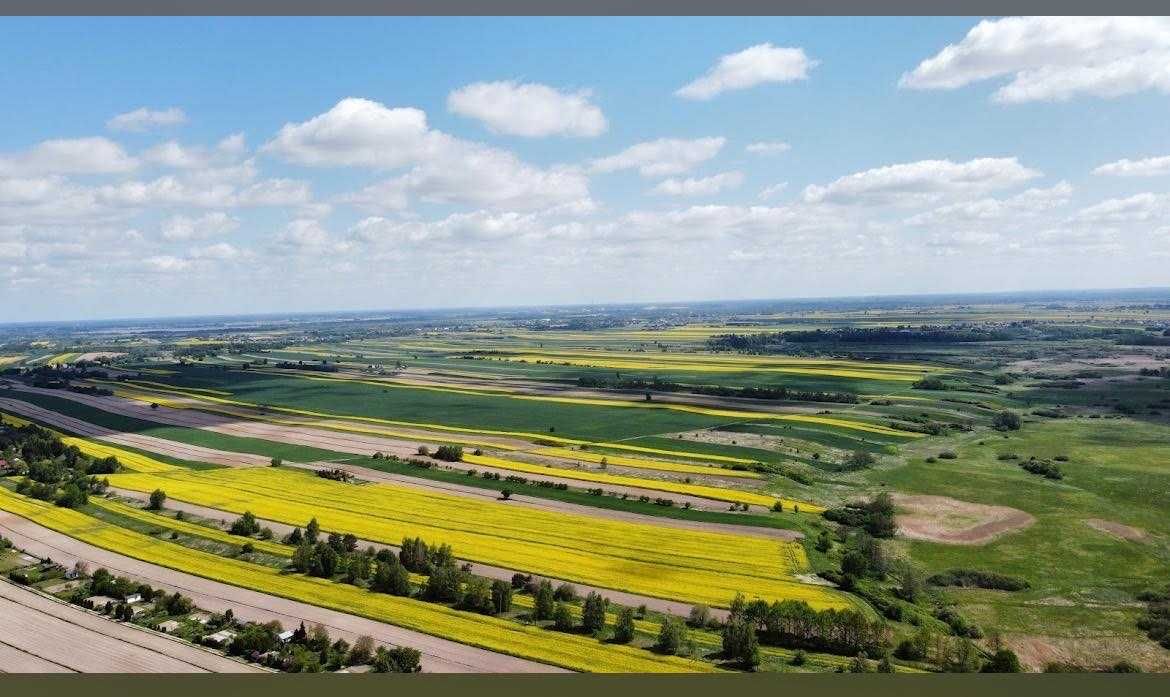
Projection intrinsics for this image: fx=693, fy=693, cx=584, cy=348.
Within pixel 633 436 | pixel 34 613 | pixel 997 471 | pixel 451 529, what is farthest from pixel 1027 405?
pixel 34 613

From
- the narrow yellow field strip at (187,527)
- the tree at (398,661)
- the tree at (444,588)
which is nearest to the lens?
the tree at (398,661)

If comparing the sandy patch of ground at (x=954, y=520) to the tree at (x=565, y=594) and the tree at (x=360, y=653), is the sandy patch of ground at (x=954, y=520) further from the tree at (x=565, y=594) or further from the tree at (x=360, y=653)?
the tree at (x=360, y=653)

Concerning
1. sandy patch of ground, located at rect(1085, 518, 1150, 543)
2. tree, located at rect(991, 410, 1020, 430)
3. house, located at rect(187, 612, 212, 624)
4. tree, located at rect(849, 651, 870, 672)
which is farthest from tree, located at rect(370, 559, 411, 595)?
tree, located at rect(991, 410, 1020, 430)

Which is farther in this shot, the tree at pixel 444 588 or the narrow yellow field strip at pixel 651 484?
the narrow yellow field strip at pixel 651 484

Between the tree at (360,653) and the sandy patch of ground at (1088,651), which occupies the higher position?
the tree at (360,653)

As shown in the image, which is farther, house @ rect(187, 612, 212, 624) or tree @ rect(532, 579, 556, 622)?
tree @ rect(532, 579, 556, 622)

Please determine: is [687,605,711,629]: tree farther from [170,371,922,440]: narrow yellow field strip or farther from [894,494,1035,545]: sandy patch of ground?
[170,371,922,440]: narrow yellow field strip

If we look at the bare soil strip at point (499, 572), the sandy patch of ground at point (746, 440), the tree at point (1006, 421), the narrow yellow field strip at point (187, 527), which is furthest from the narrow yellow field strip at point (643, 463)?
the tree at point (1006, 421)
